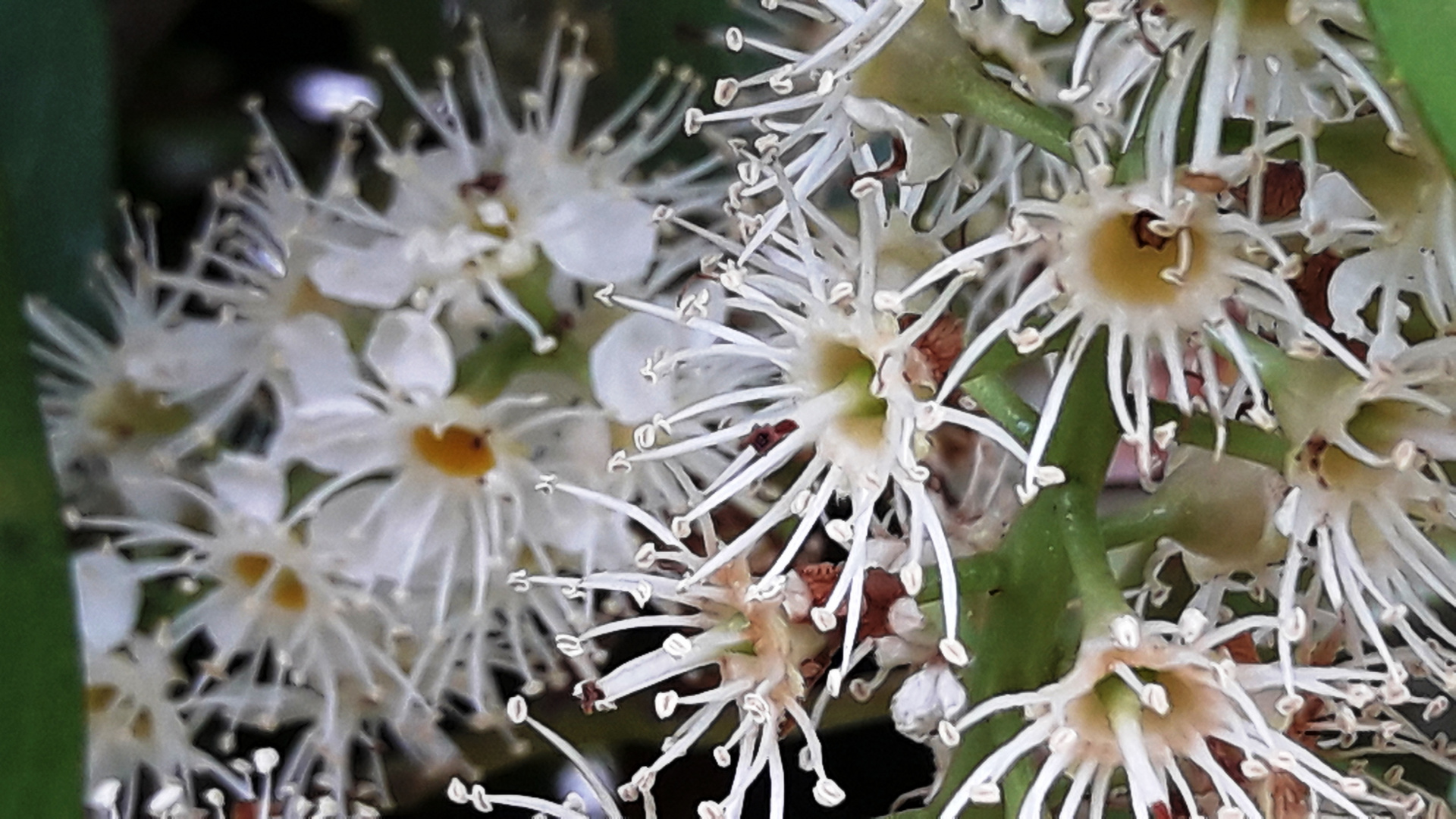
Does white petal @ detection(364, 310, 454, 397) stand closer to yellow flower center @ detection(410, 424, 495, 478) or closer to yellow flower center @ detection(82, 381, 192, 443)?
yellow flower center @ detection(410, 424, 495, 478)

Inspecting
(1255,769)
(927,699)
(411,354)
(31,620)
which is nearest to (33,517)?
(31,620)

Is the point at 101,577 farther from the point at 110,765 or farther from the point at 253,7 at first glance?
the point at 253,7

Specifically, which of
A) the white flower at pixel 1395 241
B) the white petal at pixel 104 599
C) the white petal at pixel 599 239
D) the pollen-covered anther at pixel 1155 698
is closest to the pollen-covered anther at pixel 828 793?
the pollen-covered anther at pixel 1155 698

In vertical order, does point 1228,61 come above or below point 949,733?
above

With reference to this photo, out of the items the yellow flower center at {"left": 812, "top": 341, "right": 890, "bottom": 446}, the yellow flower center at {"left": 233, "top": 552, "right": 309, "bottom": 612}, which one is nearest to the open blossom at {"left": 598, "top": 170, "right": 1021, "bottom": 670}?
the yellow flower center at {"left": 812, "top": 341, "right": 890, "bottom": 446}

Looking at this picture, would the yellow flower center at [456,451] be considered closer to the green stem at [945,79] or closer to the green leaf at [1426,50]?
the green stem at [945,79]

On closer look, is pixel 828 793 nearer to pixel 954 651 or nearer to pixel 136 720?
pixel 954 651

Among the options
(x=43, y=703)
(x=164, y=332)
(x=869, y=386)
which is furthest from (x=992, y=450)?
(x=164, y=332)
